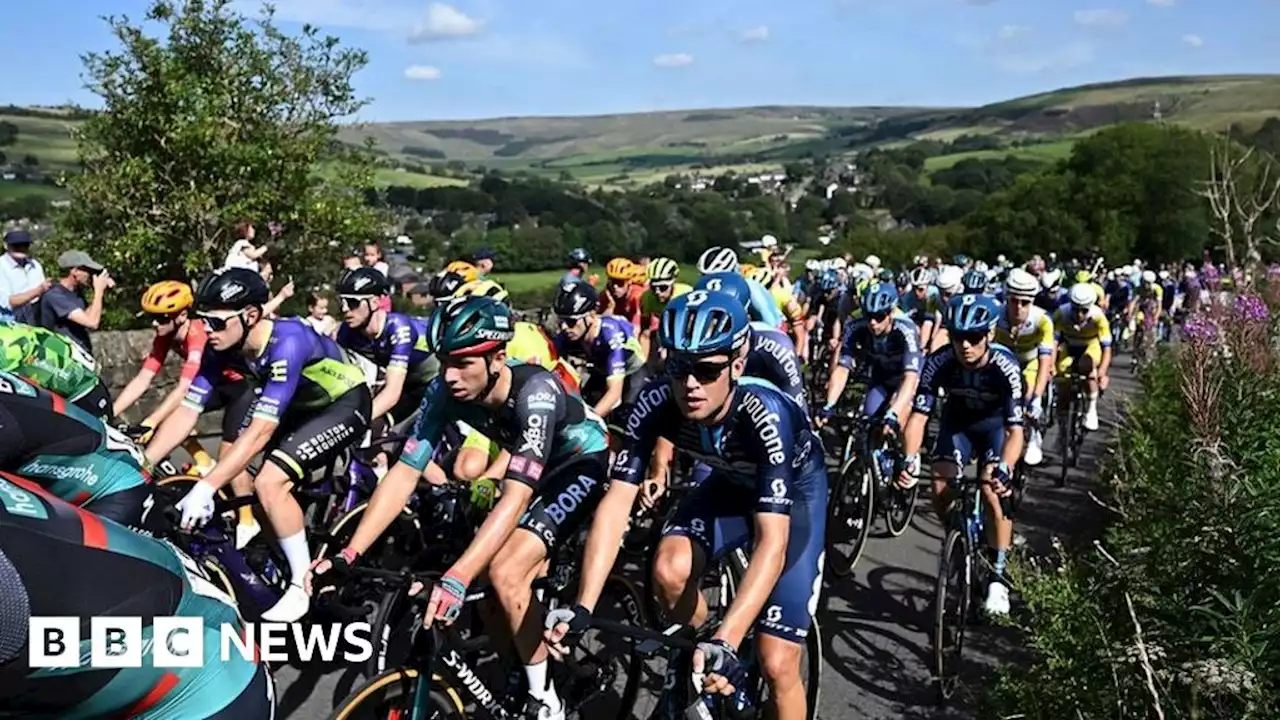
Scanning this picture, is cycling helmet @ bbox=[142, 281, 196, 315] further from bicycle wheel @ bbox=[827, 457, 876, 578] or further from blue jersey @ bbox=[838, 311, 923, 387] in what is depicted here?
blue jersey @ bbox=[838, 311, 923, 387]

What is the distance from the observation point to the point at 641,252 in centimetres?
5612

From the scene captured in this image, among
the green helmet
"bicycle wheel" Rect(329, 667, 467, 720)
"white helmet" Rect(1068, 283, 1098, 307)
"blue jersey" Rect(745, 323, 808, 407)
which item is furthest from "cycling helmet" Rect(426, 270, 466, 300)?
"white helmet" Rect(1068, 283, 1098, 307)

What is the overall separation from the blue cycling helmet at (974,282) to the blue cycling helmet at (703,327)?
869 centimetres

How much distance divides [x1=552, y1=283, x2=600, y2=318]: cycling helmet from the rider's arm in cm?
271

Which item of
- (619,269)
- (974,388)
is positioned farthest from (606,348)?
(619,269)

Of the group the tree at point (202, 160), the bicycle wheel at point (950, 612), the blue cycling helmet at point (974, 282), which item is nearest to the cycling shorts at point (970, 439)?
the bicycle wheel at point (950, 612)

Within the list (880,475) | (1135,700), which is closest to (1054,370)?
(880,475)

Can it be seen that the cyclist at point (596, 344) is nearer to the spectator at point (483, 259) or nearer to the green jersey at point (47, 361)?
the green jersey at point (47, 361)

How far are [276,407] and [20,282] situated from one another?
17.5ft

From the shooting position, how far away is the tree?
47.8 feet

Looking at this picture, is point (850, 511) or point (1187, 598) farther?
point (850, 511)

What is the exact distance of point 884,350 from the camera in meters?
7.63

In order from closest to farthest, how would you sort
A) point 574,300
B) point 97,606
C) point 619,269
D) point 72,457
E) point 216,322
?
point 97,606 → point 72,457 → point 216,322 → point 574,300 → point 619,269

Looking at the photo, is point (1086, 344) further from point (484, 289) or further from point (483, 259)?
point (484, 289)
